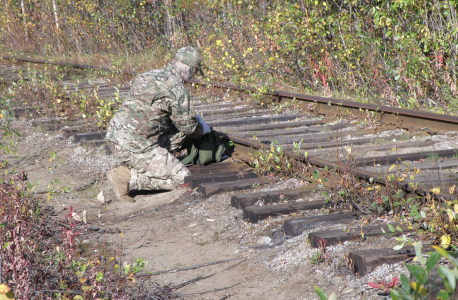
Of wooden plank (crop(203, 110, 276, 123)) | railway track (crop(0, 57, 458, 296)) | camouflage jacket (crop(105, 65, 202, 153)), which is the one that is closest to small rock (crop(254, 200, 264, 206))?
railway track (crop(0, 57, 458, 296))

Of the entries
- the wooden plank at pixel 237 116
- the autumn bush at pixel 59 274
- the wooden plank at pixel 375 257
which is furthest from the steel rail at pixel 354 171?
the wooden plank at pixel 237 116

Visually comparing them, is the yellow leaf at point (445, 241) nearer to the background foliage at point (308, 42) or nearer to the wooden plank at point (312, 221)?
the wooden plank at point (312, 221)

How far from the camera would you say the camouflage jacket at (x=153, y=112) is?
192 inches

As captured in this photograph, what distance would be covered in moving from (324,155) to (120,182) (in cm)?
211

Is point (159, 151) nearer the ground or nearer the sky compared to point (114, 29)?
nearer the ground

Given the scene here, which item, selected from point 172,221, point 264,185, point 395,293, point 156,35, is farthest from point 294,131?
point 156,35

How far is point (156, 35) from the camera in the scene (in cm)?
1599

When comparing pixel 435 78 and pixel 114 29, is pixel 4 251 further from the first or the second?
pixel 114 29

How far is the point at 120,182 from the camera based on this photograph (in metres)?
5.01

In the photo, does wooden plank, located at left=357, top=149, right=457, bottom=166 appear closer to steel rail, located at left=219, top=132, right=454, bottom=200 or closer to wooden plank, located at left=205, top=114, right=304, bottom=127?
steel rail, located at left=219, top=132, right=454, bottom=200

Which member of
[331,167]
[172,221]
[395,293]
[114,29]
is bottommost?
[172,221]

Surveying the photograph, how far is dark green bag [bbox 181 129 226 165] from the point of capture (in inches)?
211

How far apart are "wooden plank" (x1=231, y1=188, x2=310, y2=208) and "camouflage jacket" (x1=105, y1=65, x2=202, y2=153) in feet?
3.94

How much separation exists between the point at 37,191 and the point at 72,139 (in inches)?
69.8
